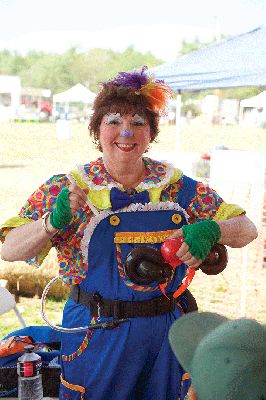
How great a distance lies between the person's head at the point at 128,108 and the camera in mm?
1781

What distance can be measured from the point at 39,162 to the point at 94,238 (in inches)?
604

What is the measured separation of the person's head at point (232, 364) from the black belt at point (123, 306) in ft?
1.89

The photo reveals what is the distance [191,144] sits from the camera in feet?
67.5

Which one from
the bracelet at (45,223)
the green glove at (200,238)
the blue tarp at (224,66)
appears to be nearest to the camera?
the green glove at (200,238)

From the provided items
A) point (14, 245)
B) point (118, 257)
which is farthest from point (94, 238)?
point (14, 245)

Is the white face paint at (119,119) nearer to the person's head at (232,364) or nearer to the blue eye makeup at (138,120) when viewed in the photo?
the blue eye makeup at (138,120)

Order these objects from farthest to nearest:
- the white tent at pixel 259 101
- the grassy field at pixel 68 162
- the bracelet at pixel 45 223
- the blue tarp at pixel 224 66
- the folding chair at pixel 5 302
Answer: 1. the white tent at pixel 259 101
2. the blue tarp at pixel 224 66
3. the grassy field at pixel 68 162
4. the folding chair at pixel 5 302
5. the bracelet at pixel 45 223

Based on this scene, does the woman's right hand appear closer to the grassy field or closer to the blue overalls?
the blue overalls

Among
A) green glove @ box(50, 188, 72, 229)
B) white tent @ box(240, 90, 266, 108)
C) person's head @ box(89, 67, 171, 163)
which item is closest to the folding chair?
person's head @ box(89, 67, 171, 163)

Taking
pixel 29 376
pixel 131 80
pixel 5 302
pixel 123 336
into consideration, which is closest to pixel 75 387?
pixel 123 336

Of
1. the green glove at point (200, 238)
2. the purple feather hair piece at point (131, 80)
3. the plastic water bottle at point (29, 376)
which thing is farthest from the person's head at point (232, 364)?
the plastic water bottle at point (29, 376)

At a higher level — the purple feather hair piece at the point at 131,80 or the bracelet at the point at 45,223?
the purple feather hair piece at the point at 131,80

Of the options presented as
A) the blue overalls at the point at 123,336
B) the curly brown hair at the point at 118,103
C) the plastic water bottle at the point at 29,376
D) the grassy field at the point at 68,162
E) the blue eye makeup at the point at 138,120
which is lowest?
the grassy field at the point at 68,162

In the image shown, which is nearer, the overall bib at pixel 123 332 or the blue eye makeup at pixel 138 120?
the overall bib at pixel 123 332
